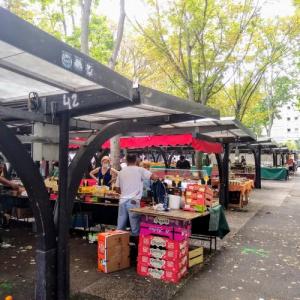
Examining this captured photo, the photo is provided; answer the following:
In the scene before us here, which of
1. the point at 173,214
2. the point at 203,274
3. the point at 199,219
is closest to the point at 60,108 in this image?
the point at 173,214

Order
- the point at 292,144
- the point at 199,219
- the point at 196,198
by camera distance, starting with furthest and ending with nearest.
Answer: the point at 292,144, the point at 199,219, the point at 196,198

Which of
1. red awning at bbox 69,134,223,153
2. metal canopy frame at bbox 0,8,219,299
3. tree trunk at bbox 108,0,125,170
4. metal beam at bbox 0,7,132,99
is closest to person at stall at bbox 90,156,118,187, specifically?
red awning at bbox 69,134,223,153

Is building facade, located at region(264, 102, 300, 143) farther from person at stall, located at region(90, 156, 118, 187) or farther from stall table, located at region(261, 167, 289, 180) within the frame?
person at stall, located at region(90, 156, 118, 187)

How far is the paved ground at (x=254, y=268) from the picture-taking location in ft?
16.6

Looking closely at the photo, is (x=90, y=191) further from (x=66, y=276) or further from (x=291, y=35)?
(x=291, y=35)

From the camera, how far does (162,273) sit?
5504 millimetres

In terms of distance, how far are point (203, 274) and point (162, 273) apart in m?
0.76

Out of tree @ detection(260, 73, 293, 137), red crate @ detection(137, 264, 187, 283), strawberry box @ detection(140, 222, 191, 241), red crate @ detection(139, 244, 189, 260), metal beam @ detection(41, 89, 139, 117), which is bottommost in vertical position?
red crate @ detection(137, 264, 187, 283)

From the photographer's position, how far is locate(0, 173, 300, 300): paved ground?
195 inches

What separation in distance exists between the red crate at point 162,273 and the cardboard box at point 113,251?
36cm

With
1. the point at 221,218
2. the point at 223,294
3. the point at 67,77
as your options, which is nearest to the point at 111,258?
the point at 223,294

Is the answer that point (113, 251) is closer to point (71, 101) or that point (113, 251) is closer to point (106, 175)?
point (71, 101)

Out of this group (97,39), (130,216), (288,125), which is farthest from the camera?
(288,125)

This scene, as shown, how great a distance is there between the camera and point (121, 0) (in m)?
10.5
